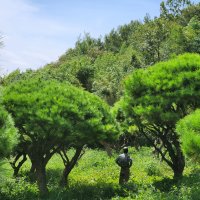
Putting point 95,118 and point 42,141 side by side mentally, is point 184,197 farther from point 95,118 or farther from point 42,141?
point 42,141

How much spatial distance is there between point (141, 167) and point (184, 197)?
8.54 m

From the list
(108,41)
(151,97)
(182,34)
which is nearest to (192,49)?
(182,34)

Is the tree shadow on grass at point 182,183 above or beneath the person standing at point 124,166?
beneath

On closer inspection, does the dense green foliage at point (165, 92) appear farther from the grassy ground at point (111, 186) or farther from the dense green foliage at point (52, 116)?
the grassy ground at point (111, 186)

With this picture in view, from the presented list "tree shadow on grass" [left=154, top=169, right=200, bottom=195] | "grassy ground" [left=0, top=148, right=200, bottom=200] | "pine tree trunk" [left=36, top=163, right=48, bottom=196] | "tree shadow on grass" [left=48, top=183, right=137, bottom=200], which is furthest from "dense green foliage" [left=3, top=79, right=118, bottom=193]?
"tree shadow on grass" [left=154, top=169, right=200, bottom=195]

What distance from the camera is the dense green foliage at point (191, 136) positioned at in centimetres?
896

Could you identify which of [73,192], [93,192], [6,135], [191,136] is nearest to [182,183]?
[93,192]

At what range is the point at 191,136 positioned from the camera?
357 inches

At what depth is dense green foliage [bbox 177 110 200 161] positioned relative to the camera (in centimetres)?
896

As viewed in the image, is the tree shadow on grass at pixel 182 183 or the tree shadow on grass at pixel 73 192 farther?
the tree shadow on grass at pixel 73 192

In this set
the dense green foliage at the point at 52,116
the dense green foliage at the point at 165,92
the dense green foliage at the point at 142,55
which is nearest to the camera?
the dense green foliage at the point at 52,116

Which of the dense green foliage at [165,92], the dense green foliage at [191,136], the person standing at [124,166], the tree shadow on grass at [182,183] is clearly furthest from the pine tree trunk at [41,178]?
the dense green foliage at [191,136]

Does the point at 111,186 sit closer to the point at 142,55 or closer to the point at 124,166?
the point at 124,166

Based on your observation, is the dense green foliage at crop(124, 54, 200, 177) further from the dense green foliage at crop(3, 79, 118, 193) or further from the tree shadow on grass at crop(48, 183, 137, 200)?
the tree shadow on grass at crop(48, 183, 137, 200)
